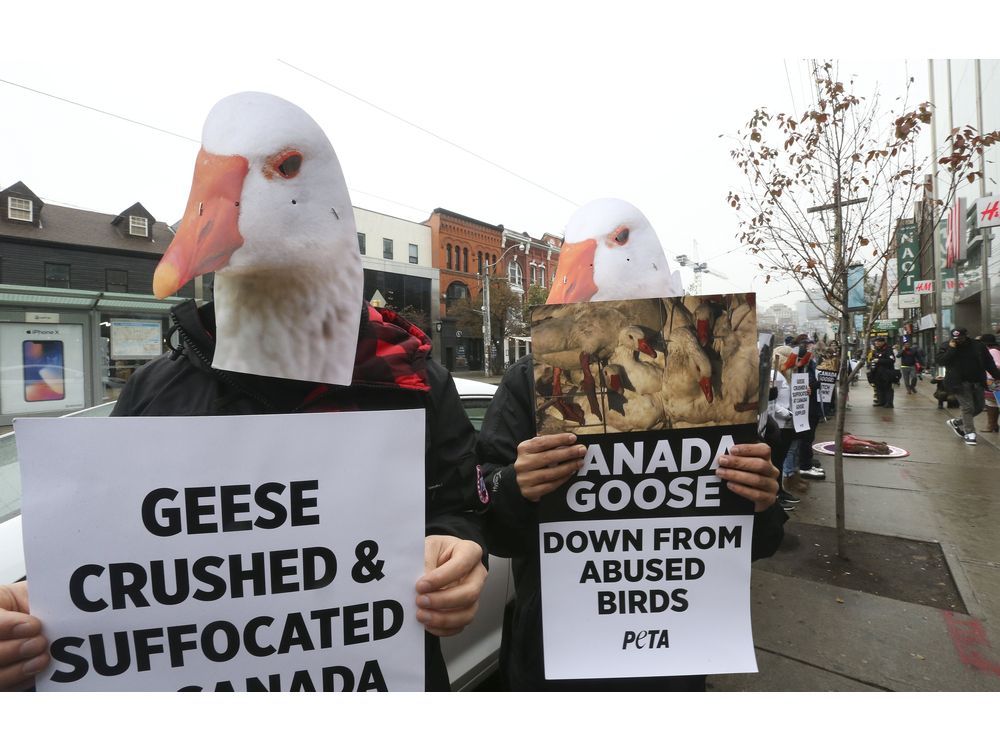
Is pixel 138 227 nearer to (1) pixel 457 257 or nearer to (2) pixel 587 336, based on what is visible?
(2) pixel 587 336

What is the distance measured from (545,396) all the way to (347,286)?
0.51 meters

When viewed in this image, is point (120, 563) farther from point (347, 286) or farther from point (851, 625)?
point (851, 625)

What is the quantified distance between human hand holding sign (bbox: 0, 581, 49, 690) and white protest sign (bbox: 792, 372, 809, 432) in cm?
620

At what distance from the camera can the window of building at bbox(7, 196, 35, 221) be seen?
12578mm

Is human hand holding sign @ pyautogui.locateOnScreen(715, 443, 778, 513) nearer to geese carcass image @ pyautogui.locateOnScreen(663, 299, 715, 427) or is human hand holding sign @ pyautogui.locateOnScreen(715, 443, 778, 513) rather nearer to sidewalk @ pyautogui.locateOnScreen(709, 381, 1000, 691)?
geese carcass image @ pyautogui.locateOnScreen(663, 299, 715, 427)

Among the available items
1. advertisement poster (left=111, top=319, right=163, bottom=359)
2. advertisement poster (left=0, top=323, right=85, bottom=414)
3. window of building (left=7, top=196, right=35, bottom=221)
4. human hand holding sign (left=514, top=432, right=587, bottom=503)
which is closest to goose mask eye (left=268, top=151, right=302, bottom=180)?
human hand holding sign (left=514, top=432, right=587, bottom=503)

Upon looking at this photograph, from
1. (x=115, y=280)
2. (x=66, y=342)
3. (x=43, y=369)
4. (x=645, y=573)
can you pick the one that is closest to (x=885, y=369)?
(x=645, y=573)

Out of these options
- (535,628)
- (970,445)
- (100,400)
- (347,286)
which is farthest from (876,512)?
→ (100,400)

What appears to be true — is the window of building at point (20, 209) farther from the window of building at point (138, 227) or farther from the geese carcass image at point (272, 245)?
the geese carcass image at point (272, 245)

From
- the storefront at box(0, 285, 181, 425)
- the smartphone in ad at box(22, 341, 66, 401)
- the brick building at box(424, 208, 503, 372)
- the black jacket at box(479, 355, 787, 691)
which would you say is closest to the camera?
the black jacket at box(479, 355, 787, 691)

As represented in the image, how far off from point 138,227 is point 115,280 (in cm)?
265

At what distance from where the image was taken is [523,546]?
143 cm

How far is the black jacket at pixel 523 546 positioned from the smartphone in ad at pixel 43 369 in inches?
415

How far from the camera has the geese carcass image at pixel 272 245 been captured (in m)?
0.92
